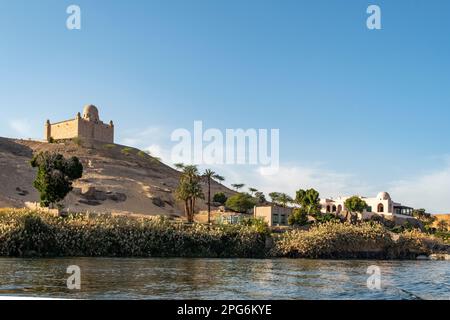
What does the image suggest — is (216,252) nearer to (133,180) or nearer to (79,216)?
(79,216)

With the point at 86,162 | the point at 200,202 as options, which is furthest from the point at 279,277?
the point at 86,162

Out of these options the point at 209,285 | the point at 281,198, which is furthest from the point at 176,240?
the point at 281,198

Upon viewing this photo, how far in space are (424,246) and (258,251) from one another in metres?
22.2

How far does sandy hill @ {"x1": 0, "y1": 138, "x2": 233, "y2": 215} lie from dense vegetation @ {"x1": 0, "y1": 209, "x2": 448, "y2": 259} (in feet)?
94.8

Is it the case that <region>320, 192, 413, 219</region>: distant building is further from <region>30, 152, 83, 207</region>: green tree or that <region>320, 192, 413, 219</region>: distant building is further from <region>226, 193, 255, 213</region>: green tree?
<region>30, 152, 83, 207</region>: green tree

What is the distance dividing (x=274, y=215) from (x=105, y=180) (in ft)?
141

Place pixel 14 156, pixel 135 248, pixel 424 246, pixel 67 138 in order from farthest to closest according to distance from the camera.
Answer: pixel 67 138 < pixel 14 156 < pixel 424 246 < pixel 135 248

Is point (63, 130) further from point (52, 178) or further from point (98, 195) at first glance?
point (52, 178)

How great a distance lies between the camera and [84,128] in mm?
129625

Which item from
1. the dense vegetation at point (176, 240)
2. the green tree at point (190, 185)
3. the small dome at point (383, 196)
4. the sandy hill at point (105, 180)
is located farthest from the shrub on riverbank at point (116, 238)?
the small dome at point (383, 196)

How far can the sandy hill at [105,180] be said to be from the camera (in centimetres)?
8988

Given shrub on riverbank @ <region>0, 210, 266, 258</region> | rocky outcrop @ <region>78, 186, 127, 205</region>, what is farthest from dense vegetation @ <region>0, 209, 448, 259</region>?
rocky outcrop @ <region>78, 186, 127, 205</region>

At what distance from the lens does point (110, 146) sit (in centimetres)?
13188
